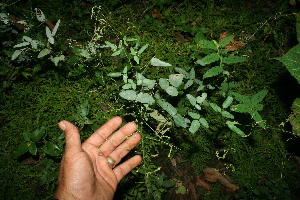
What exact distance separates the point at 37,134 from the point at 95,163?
0.77m

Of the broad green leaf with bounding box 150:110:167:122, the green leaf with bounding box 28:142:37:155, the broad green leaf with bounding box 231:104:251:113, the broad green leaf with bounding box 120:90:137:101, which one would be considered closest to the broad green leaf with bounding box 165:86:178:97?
the broad green leaf with bounding box 120:90:137:101

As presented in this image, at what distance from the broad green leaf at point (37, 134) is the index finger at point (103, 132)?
1.83 feet

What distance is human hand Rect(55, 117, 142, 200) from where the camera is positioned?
6.76ft

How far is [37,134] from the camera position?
254 centimetres

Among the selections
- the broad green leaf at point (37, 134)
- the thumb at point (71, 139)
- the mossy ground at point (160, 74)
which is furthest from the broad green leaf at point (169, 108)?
the broad green leaf at point (37, 134)

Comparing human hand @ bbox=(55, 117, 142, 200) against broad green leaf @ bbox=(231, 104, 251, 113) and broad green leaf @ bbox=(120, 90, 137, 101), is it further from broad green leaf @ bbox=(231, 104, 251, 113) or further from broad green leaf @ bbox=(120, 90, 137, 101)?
broad green leaf @ bbox=(231, 104, 251, 113)

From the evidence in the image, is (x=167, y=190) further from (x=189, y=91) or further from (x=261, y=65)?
(x=261, y=65)

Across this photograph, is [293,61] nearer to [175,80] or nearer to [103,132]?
[175,80]

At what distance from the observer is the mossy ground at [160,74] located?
109 inches

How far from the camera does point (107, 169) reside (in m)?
2.45

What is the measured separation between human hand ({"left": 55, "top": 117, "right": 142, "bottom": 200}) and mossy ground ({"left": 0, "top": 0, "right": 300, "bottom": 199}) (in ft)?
0.94

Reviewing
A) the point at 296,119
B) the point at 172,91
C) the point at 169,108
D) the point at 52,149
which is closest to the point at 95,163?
the point at 52,149

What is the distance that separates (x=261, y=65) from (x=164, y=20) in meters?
1.60

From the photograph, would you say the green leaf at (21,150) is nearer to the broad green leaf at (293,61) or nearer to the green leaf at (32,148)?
the green leaf at (32,148)
